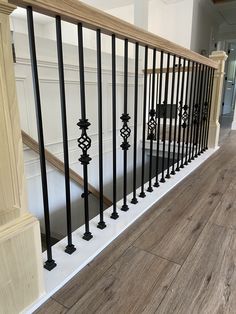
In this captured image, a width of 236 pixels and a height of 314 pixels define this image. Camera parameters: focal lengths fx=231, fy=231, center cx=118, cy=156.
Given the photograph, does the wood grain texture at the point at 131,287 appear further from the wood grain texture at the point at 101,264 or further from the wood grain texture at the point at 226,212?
the wood grain texture at the point at 226,212

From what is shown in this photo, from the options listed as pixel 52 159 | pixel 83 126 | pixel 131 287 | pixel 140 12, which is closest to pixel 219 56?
pixel 140 12

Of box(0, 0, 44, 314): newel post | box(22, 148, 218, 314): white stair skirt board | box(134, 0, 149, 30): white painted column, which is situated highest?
box(134, 0, 149, 30): white painted column

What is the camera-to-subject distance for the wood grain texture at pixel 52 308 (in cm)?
67

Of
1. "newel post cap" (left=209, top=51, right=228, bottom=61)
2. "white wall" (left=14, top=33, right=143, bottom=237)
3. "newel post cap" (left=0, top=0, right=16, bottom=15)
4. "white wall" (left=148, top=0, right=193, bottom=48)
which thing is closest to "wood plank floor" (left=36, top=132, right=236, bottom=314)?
"newel post cap" (left=0, top=0, right=16, bottom=15)

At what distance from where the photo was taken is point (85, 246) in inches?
36.4

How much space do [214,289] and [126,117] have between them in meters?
0.76

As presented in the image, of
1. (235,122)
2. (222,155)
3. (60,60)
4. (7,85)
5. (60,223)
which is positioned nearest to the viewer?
(7,85)

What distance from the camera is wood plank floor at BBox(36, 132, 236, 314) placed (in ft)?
2.28

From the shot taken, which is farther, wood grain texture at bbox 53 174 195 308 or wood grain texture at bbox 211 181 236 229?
wood grain texture at bbox 211 181 236 229

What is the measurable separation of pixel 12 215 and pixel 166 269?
0.57 m

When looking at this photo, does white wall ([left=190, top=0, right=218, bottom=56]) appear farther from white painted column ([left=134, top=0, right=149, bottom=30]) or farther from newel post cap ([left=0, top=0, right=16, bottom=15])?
newel post cap ([left=0, top=0, right=16, bottom=15])

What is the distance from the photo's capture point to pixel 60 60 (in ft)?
2.53

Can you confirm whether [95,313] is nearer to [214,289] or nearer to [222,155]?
[214,289]

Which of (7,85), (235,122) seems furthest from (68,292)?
(235,122)
